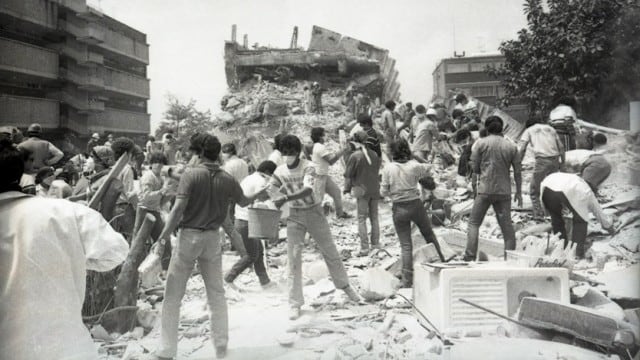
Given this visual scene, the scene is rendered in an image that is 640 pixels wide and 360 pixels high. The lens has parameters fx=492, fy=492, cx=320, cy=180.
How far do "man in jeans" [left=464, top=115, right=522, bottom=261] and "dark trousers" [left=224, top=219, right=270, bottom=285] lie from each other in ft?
7.23

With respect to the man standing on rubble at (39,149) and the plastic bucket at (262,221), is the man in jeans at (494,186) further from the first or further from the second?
the man standing on rubble at (39,149)

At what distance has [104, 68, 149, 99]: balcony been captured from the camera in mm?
6246

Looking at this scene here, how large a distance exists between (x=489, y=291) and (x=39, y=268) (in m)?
3.03

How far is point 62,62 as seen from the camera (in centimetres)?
638

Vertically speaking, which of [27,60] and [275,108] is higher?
[275,108]

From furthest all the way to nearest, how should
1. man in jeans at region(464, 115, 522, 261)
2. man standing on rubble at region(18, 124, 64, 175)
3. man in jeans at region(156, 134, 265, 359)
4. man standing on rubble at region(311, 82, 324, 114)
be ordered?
man standing on rubble at region(311, 82, 324, 114)
man in jeans at region(464, 115, 522, 261)
man standing on rubble at region(18, 124, 64, 175)
man in jeans at region(156, 134, 265, 359)

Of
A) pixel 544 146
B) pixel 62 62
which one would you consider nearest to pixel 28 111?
pixel 62 62

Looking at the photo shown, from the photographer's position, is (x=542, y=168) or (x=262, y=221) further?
(x=542, y=168)

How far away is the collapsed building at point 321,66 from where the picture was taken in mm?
11984

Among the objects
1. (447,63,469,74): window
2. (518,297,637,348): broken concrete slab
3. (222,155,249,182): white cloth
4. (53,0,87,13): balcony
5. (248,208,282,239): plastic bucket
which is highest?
(447,63,469,74): window

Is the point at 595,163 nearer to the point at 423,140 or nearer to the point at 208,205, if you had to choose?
the point at 423,140

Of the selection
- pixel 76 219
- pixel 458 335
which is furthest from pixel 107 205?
pixel 458 335

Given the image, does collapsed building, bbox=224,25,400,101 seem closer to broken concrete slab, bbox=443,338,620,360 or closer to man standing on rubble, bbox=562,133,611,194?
man standing on rubble, bbox=562,133,611,194

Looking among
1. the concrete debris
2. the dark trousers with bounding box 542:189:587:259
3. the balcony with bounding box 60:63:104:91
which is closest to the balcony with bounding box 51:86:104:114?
the balcony with bounding box 60:63:104:91
